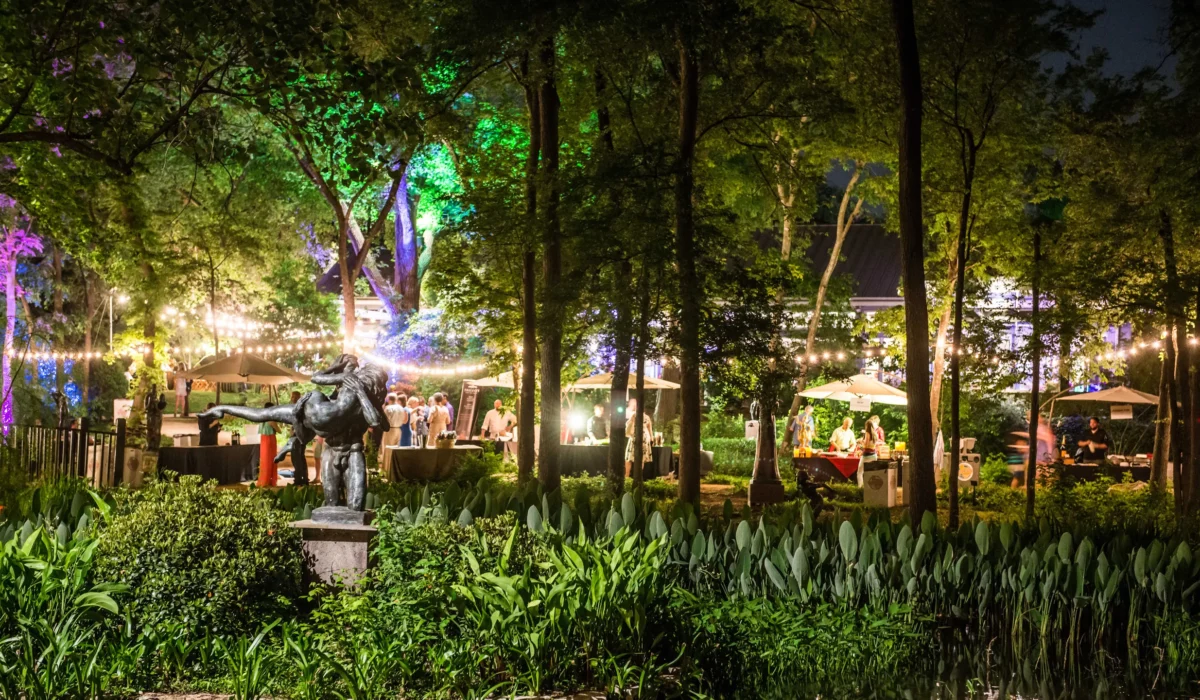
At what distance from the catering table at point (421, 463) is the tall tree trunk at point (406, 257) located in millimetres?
15308

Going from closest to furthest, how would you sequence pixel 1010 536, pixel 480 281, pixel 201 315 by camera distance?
pixel 1010 536 → pixel 480 281 → pixel 201 315

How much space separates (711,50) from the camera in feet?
40.5

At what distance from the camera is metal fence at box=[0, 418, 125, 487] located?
13828 mm

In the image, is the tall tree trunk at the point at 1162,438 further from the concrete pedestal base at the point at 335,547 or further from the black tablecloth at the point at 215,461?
the black tablecloth at the point at 215,461

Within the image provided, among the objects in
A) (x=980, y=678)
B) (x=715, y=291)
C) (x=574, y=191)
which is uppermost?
(x=574, y=191)

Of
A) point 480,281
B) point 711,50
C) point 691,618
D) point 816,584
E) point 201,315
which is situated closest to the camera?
point 691,618

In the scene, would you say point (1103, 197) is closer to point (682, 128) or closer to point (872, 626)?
point (682, 128)

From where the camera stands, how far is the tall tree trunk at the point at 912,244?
10.6 metres

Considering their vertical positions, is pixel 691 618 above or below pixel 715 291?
below

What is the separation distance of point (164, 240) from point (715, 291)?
15.6m

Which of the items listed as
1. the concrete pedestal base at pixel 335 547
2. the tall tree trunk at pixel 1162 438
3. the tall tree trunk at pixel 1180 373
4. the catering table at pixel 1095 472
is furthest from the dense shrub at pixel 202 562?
the catering table at pixel 1095 472

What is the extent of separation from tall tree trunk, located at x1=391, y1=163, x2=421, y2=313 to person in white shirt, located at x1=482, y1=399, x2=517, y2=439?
8732 mm

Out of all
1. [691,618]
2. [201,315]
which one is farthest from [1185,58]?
[201,315]

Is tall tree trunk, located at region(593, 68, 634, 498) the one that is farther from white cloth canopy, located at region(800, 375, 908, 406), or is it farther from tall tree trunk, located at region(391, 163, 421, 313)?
tall tree trunk, located at region(391, 163, 421, 313)
